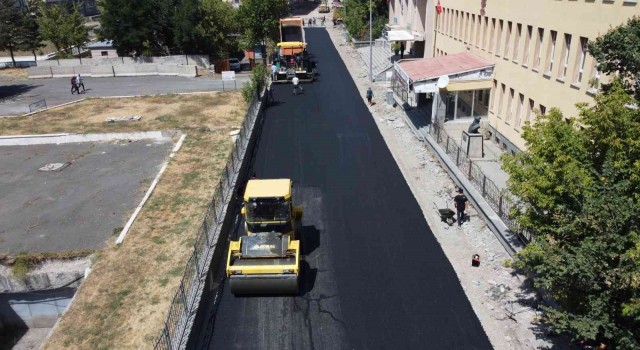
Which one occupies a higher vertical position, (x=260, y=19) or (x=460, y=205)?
(x=260, y=19)

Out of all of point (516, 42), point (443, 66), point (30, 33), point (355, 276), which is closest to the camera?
point (355, 276)

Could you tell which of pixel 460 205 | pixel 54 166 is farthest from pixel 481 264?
pixel 54 166

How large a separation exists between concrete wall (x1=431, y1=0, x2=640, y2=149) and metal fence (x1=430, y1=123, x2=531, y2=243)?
9.95ft

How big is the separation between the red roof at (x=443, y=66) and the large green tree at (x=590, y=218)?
51.8 feet

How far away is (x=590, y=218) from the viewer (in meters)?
10.3

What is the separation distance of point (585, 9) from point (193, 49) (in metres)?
42.2

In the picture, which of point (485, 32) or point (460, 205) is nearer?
point (460, 205)

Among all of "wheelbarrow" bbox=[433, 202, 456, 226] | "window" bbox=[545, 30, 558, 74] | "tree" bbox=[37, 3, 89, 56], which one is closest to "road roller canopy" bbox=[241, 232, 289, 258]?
"wheelbarrow" bbox=[433, 202, 456, 226]

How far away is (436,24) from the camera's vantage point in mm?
39562

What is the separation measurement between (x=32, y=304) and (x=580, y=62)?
73.2ft

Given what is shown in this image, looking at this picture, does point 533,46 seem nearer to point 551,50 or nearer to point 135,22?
point 551,50

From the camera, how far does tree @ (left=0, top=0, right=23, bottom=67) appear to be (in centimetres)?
5350

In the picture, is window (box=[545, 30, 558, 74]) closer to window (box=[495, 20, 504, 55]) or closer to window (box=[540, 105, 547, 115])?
window (box=[540, 105, 547, 115])

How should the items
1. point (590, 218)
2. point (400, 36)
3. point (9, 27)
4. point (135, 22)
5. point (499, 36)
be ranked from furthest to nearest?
point (9, 27) < point (135, 22) < point (400, 36) < point (499, 36) < point (590, 218)
